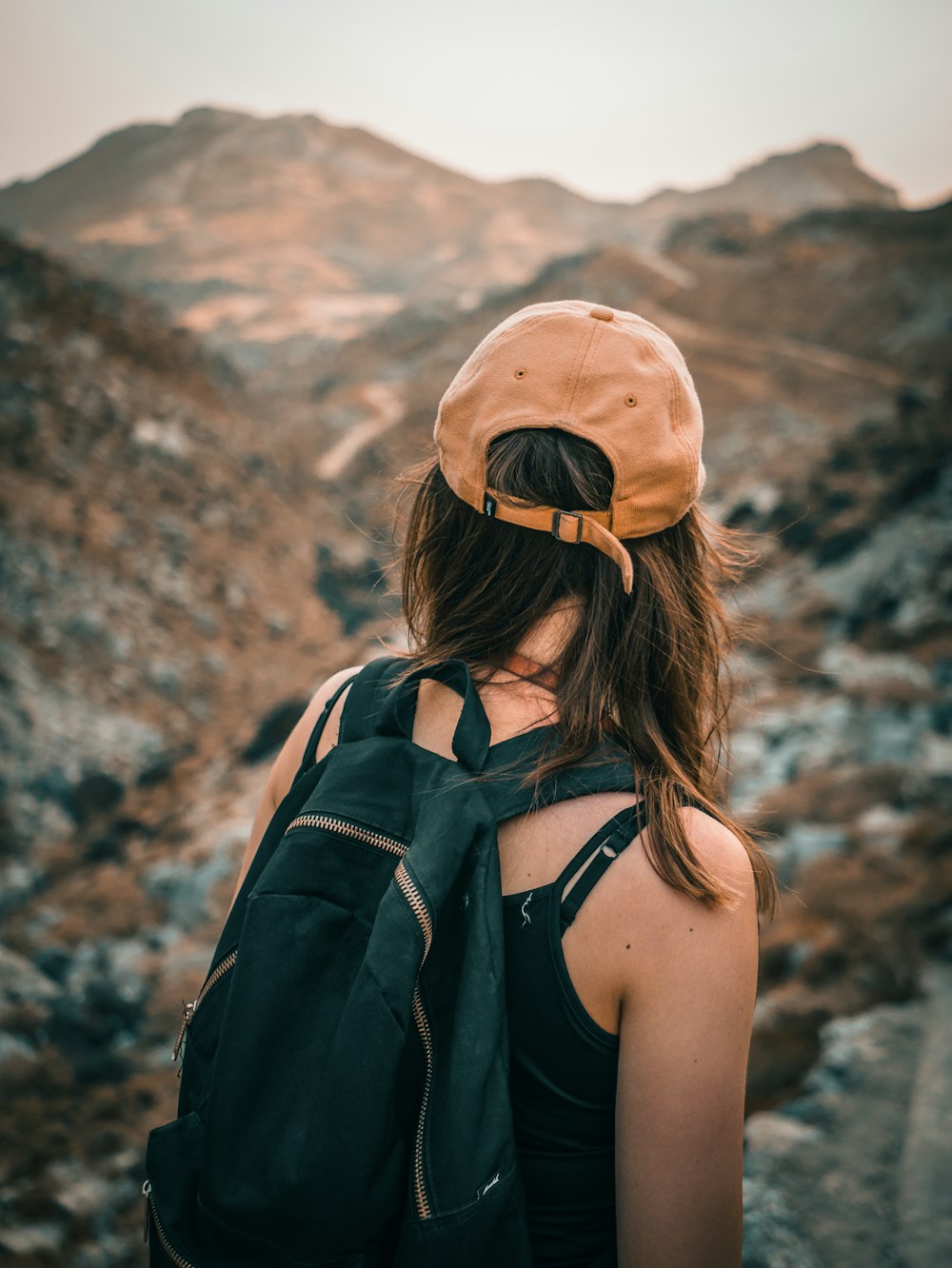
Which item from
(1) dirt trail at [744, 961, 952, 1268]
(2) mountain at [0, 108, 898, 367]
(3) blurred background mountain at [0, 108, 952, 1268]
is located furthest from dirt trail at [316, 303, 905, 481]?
(1) dirt trail at [744, 961, 952, 1268]

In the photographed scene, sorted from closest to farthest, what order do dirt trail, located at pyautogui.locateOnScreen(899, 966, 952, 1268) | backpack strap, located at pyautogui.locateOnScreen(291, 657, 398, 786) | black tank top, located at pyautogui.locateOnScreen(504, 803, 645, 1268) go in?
black tank top, located at pyautogui.locateOnScreen(504, 803, 645, 1268) → backpack strap, located at pyautogui.locateOnScreen(291, 657, 398, 786) → dirt trail, located at pyautogui.locateOnScreen(899, 966, 952, 1268)

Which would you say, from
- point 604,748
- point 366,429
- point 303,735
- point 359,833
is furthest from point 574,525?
point 366,429

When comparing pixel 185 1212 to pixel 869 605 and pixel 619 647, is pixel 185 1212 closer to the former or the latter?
pixel 619 647

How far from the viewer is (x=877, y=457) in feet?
70.8

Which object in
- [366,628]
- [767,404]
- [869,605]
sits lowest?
[869,605]

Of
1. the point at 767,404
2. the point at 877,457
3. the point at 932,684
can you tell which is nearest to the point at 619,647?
the point at 932,684

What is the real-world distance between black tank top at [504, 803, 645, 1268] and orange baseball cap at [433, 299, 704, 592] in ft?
1.57

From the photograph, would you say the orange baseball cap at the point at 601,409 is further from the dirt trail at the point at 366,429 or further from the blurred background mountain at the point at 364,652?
the dirt trail at the point at 366,429

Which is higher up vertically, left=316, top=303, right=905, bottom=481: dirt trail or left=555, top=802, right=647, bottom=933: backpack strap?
left=316, top=303, right=905, bottom=481: dirt trail

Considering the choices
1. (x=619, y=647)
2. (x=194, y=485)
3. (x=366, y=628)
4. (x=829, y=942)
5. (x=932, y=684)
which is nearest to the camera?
(x=619, y=647)

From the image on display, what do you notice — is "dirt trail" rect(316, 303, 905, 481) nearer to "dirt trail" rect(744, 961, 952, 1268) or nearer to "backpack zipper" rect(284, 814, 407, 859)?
"dirt trail" rect(744, 961, 952, 1268)

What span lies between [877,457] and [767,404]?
8319 mm

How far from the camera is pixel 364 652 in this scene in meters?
16.7

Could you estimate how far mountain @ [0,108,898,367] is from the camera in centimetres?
7531
